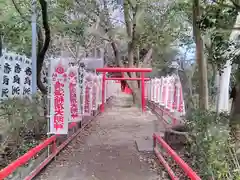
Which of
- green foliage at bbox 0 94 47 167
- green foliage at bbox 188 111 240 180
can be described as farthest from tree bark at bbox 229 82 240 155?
green foliage at bbox 0 94 47 167

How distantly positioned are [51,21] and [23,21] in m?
2.13

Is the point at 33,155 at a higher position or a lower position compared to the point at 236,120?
lower

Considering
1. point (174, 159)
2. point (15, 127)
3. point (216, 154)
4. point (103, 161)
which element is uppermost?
point (15, 127)

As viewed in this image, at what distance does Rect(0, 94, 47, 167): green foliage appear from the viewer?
21.0 ft

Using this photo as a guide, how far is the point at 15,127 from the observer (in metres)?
6.48

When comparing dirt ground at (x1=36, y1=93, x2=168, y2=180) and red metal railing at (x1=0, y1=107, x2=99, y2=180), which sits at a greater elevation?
red metal railing at (x1=0, y1=107, x2=99, y2=180)

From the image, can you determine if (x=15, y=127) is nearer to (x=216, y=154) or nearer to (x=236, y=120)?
(x=216, y=154)

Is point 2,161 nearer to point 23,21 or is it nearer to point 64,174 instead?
point 64,174

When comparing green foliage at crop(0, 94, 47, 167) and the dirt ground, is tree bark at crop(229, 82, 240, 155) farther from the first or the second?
green foliage at crop(0, 94, 47, 167)

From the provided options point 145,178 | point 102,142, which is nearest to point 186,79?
point 102,142

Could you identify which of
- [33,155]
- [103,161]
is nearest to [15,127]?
[33,155]

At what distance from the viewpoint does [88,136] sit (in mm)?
10922

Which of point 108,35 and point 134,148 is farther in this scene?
point 108,35

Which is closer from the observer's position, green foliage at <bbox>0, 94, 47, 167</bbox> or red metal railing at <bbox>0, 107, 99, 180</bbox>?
red metal railing at <bbox>0, 107, 99, 180</bbox>
